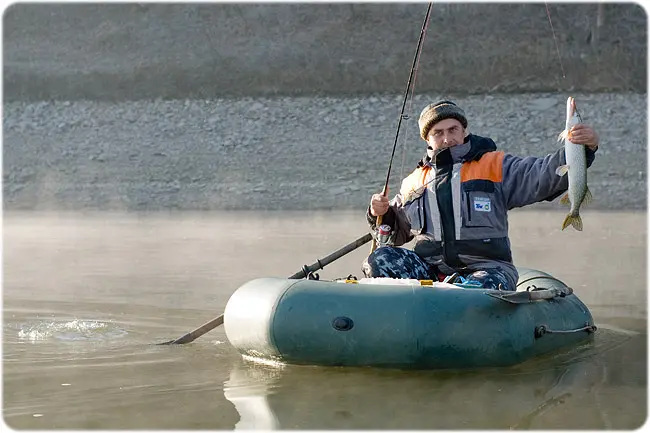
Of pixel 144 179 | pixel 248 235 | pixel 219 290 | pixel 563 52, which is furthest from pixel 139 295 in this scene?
pixel 563 52

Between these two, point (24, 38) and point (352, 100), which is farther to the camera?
point (24, 38)

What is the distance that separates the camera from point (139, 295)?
331 inches

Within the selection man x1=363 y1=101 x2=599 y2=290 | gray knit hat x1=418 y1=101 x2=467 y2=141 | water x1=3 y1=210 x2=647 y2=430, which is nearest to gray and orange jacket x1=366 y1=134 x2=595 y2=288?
man x1=363 y1=101 x2=599 y2=290

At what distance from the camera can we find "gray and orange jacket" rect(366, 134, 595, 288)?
5.92 metres

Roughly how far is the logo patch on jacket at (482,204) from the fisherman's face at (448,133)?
319 millimetres

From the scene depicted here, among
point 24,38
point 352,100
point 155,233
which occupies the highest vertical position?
point 24,38

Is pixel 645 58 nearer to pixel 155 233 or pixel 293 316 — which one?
pixel 155 233

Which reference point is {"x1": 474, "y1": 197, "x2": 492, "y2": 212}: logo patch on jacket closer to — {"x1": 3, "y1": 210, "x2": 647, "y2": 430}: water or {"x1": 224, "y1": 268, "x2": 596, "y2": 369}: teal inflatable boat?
{"x1": 224, "y1": 268, "x2": 596, "y2": 369}: teal inflatable boat

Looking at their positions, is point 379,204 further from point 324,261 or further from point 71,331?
point 71,331

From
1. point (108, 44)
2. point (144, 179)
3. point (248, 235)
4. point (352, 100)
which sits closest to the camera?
point (248, 235)

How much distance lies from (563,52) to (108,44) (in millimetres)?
10788

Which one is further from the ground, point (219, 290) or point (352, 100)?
point (352, 100)

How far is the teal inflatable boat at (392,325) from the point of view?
5.30 meters

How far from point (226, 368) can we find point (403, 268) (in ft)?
3.32
